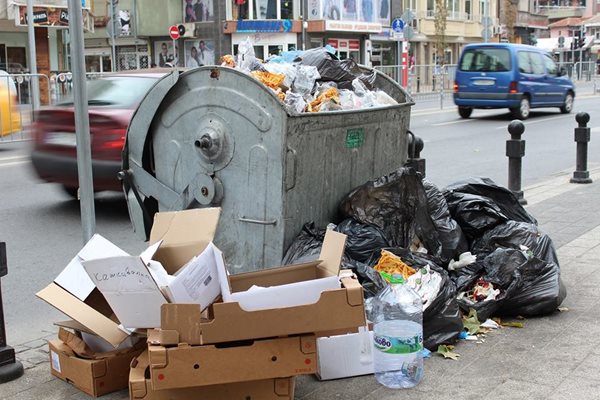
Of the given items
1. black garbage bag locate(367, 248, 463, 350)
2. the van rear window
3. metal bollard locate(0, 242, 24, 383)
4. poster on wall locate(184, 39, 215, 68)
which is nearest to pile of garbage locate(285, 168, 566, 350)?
black garbage bag locate(367, 248, 463, 350)

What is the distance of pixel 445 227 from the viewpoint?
5266 mm

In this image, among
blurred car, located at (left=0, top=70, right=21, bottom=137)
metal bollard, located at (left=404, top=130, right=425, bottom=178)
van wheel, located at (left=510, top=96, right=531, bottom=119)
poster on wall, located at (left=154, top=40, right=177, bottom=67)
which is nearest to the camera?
metal bollard, located at (left=404, top=130, right=425, bottom=178)

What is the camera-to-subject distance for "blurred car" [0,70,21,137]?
1645cm

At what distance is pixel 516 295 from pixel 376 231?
3.07 ft

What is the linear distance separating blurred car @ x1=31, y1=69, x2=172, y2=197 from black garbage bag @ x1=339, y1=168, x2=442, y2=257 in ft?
13.3

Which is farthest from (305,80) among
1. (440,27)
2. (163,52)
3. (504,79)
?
(440,27)

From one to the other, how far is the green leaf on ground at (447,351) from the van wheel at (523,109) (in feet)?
58.2

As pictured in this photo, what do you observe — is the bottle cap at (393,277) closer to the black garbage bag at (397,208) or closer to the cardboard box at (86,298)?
the black garbage bag at (397,208)

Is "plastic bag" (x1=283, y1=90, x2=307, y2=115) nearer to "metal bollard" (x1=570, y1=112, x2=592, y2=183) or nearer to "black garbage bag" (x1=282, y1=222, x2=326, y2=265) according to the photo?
"black garbage bag" (x1=282, y1=222, x2=326, y2=265)

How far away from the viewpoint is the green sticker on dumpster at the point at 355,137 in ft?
16.7

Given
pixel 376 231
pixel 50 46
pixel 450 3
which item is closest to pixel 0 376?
pixel 376 231

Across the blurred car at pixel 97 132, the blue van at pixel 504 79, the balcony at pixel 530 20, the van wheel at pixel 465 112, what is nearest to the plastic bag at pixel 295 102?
the blurred car at pixel 97 132

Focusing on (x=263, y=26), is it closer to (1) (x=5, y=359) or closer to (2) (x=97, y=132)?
(2) (x=97, y=132)

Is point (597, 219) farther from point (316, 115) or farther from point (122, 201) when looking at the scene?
A: point (122, 201)
